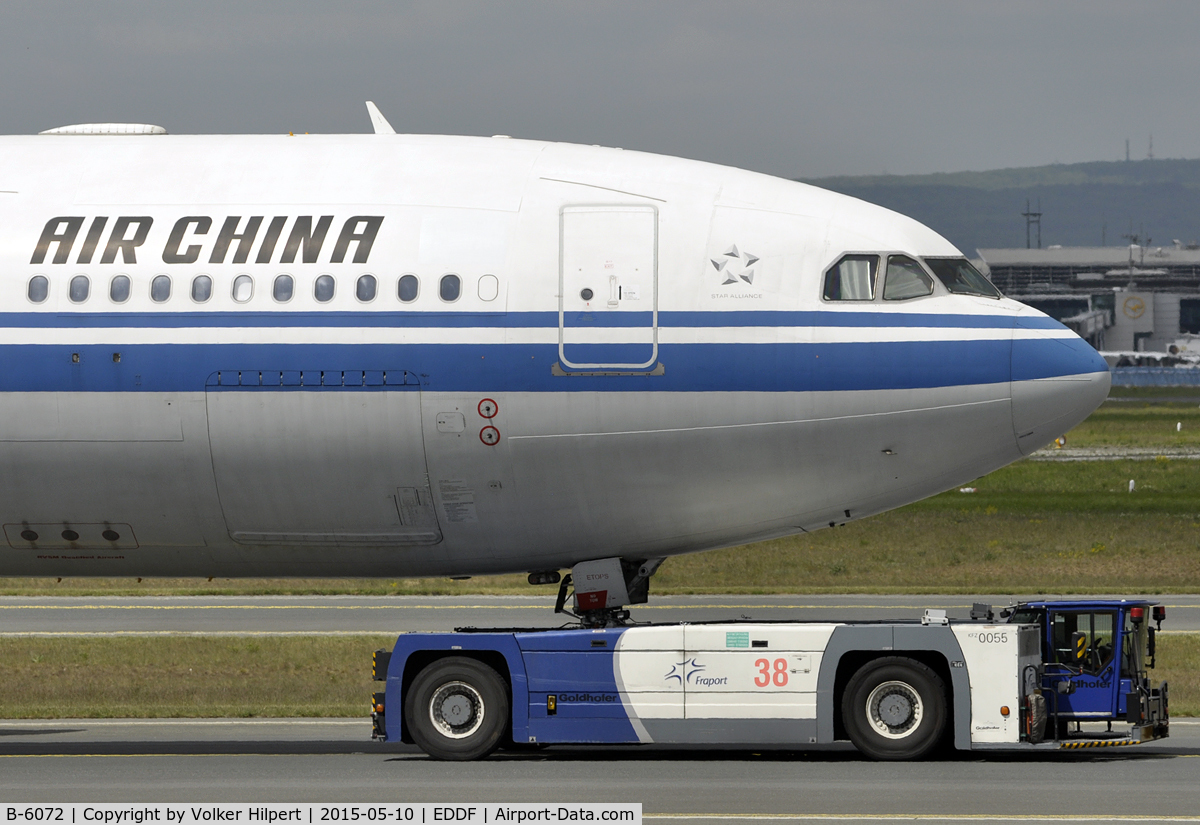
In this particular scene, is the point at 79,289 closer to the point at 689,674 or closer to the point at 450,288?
the point at 450,288

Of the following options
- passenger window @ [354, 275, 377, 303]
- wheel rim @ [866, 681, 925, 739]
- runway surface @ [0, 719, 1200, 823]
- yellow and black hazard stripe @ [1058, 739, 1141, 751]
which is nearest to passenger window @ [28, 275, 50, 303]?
passenger window @ [354, 275, 377, 303]

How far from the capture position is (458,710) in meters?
19.1

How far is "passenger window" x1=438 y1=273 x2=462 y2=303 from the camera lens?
59.9 feet

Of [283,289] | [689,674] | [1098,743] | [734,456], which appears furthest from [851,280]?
[283,289]

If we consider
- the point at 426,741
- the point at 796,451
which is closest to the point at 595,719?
the point at 426,741

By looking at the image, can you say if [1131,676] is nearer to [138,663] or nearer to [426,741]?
[426,741]

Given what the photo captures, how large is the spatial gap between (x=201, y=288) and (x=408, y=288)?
2387mm

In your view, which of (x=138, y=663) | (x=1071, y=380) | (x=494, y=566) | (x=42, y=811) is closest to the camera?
(x=42, y=811)

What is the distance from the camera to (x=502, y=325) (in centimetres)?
1817

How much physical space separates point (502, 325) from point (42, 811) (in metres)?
6.97

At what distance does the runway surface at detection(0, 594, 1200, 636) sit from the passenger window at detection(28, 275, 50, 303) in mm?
14633

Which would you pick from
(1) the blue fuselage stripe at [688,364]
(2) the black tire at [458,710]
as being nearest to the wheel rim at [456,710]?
(2) the black tire at [458,710]

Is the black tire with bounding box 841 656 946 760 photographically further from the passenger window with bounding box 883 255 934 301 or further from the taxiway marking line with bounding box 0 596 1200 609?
the taxiway marking line with bounding box 0 596 1200 609

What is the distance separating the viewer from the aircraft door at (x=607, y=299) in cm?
1809
